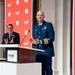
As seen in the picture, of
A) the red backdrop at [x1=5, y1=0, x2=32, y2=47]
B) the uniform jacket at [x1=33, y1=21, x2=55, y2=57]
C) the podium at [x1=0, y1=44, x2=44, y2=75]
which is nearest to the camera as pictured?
the podium at [x1=0, y1=44, x2=44, y2=75]

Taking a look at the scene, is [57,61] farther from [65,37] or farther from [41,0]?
[41,0]

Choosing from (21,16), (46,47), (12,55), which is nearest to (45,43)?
(46,47)

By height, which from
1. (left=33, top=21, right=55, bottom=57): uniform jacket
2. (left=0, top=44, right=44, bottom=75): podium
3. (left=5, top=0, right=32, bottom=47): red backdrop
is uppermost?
(left=5, top=0, right=32, bottom=47): red backdrop

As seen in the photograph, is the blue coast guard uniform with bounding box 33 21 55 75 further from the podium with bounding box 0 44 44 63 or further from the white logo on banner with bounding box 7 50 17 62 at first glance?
the white logo on banner with bounding box 7 50 17 62

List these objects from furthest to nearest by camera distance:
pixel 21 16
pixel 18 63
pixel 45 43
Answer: pixel 21 16
pixel 45 43
pixel 18 63

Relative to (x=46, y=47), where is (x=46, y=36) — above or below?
above

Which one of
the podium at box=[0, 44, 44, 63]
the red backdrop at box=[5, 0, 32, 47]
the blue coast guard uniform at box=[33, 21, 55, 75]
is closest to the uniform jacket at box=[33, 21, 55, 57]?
the blue coast guard uniform at box=[33, 21, 55, 75]

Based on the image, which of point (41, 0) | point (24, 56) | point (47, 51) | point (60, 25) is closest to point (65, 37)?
point (60, 25)

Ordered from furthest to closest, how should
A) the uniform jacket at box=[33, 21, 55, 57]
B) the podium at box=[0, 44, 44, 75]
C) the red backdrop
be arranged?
the red backdrop
the uniform jacket at box=[33, 21, 55, 57]
the podium at box=[0, 44, 44, 75]

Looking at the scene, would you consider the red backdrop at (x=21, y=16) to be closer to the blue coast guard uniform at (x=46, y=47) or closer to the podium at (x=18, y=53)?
the blue coast guard uniform at (x=46, y=47)

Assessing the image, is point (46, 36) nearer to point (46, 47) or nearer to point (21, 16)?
point (46, 47)

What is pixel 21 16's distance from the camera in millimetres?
5605

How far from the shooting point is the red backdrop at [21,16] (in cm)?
542

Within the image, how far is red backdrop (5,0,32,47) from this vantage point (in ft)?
17.8
